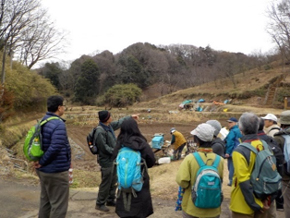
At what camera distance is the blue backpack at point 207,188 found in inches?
107

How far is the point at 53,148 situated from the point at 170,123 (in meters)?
21.9

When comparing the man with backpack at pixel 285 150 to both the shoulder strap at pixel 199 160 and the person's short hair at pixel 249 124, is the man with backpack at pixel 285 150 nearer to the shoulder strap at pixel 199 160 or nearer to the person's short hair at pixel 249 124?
the person's short hair at pixel 249 124

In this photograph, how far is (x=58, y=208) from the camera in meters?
3.44

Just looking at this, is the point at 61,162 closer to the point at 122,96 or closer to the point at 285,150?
the point at 285,150

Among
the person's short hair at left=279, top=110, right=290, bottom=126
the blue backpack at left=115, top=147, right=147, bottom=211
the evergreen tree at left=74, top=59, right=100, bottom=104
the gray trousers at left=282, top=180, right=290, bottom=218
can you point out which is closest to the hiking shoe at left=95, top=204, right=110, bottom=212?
the blue backpack at left=115, top=147, right=147, bottom=211

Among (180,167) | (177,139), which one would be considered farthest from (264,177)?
(177,139)

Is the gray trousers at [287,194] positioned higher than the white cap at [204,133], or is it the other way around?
the white cap at [204,133]

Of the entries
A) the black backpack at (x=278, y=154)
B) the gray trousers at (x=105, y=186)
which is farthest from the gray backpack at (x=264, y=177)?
the gray trousers at (x=105, y=186)

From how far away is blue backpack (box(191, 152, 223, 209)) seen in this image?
107 inches

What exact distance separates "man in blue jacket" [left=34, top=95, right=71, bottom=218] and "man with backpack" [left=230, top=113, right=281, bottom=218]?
1.99 m

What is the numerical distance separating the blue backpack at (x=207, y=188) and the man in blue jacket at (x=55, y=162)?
1621mm

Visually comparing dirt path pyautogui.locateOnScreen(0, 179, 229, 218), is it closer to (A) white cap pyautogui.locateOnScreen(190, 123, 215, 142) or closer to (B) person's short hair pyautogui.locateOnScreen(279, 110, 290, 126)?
(B) person's short hair pyautogui.locateOnScreen(279, 110, 290, 126)

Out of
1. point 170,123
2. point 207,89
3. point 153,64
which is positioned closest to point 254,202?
point 170,123

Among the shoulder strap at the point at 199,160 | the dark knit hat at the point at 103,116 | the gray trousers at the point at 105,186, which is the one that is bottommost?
the gray trousers at the point at 105,186
